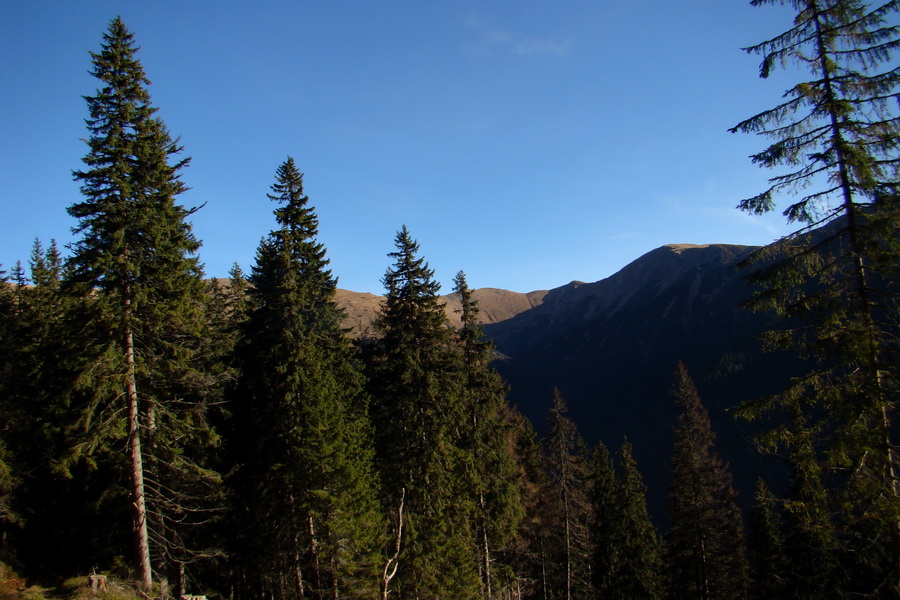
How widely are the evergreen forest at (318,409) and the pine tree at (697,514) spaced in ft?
1.27

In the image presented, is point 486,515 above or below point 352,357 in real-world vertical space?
below

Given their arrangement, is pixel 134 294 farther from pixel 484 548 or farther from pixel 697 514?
pixel 697 514

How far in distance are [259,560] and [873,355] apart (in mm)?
20574

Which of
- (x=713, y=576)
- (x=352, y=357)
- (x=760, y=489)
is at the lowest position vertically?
(x=713, y=576)

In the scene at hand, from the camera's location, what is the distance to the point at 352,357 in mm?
25500

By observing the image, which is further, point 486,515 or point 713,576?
point 713,576

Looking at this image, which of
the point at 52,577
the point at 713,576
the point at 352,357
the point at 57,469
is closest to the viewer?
the point at 57,469

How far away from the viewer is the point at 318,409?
18859mm

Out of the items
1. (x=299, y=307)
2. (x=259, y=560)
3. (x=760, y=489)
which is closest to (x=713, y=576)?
(x=760, y=489)

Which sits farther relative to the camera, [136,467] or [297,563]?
[297,563]

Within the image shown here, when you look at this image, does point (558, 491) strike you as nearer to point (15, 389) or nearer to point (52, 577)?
point (52, 577)

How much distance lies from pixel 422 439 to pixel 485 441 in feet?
18.7

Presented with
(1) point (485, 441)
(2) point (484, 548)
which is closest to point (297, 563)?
(2) point (484, 548)

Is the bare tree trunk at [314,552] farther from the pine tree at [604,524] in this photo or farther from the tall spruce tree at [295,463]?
the pine tree at [604,524]
